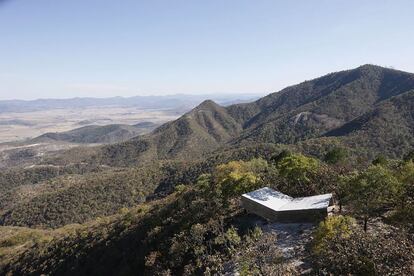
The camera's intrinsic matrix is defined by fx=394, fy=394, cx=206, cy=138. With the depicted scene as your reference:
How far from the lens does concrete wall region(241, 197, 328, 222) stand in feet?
92.5

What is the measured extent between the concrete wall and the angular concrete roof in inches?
10.8

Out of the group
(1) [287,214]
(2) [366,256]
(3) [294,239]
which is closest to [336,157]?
(1) [287,214]

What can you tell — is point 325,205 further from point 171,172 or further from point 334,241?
point 171,172

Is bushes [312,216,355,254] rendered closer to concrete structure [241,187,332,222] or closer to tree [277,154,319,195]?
concrete structure [241,187,332,222]

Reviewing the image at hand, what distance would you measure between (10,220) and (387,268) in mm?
122368

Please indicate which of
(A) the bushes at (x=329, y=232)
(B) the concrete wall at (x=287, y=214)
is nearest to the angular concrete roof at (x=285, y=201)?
(B) the concrete wall at (x=287, y=214)

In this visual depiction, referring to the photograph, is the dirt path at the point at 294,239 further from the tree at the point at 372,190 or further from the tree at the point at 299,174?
the tree at the point at 299,174

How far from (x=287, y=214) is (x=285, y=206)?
3.79 ft

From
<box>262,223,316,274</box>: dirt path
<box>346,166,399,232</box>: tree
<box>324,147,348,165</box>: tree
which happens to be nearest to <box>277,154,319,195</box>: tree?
<box>262,223,316,274</box>: dirt path

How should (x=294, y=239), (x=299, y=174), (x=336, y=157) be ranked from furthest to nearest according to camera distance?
1. (x=336, y=157)
2. (x=299, y=174)
3. (x=294, y=239)

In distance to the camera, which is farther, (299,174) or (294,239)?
(299,174)

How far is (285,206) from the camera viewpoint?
30641 millimetres

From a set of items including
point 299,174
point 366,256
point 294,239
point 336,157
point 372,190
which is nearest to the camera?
point 366,256

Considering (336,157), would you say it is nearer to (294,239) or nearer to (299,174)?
(299,174)
